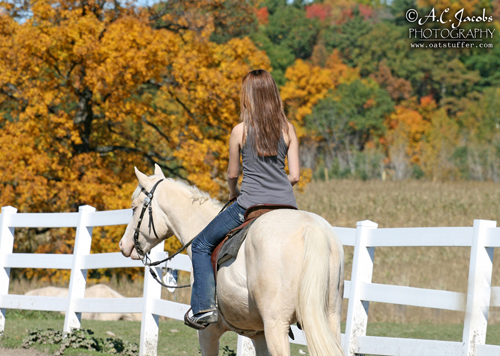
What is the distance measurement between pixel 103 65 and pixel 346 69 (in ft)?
199

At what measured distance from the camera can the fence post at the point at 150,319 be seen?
6758 millimetres

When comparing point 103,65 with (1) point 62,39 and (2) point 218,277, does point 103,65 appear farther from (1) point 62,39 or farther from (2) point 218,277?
(2) point 218,277

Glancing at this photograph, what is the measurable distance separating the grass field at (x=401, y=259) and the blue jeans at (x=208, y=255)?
154 centimetres

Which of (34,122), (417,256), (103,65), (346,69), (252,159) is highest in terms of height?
(346,69)

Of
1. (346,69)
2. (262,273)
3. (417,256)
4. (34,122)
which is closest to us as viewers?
(262,273)

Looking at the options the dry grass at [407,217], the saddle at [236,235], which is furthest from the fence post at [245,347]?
the dry grass at [407,217]

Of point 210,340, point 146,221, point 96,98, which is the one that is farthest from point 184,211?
point 96,98

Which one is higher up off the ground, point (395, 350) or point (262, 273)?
point (262, 273)

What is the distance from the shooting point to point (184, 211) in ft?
16.1


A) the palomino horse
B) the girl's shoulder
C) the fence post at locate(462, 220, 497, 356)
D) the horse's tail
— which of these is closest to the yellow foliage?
the fence post at locate(462, 220, 497, 356)

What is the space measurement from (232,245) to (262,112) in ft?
2.91

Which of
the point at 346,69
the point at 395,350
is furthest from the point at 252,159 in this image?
the point at 346,69

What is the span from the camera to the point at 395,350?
216 inches

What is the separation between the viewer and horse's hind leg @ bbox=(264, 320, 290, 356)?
12.0 feet
